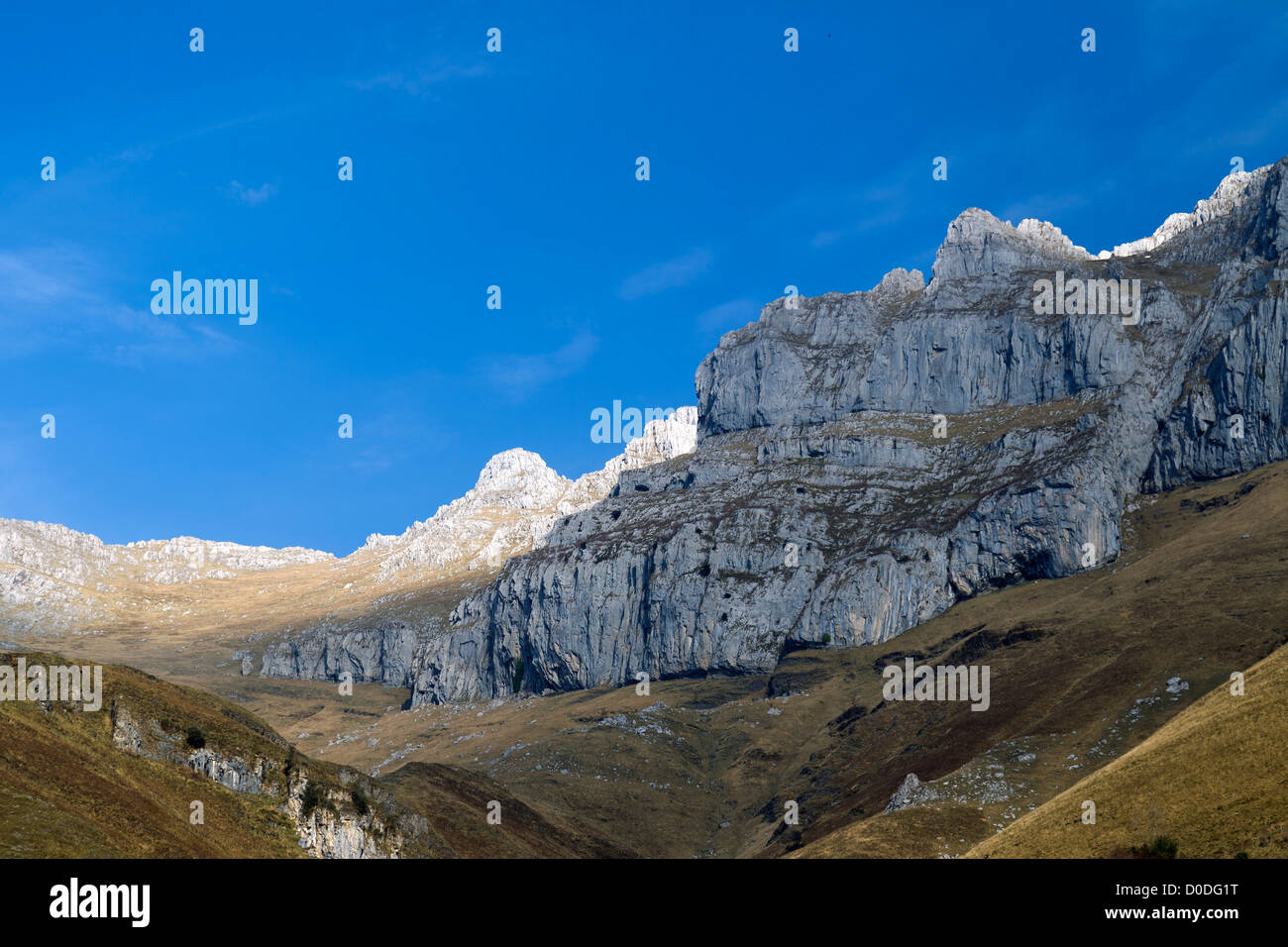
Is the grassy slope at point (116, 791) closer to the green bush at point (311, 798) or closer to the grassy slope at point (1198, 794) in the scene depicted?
the green bush at point (311, 798)

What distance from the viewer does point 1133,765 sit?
84562 millimetres

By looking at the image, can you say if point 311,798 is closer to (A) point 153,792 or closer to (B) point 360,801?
(B) point 360,801

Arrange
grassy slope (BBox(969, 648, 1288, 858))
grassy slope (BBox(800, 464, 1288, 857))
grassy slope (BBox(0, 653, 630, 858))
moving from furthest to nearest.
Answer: grassy slope (BBox(800, 464, 1288, 857))
grassy slope (BBox(969, 648, 1288, 858))
grassy slope (BBox(0, 653, 630, 858))

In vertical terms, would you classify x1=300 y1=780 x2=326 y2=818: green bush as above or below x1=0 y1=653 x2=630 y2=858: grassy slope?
below

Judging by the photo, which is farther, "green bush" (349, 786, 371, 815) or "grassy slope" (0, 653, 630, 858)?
"green bush" (349, 786, 371, 815)

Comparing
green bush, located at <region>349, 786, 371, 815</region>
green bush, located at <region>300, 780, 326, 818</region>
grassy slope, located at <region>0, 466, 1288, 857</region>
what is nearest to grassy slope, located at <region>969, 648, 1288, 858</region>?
grassy slope, located at <region>0, 466, 1288, 857</region>

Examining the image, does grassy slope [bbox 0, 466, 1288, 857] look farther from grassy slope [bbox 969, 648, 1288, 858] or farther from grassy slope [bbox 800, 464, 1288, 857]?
grassy slope [bbox 969, 648, 1288, 858]

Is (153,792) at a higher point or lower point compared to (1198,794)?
higher

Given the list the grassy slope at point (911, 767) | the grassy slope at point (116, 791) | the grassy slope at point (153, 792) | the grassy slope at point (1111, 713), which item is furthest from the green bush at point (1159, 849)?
the grassy slope at point (116, 791)

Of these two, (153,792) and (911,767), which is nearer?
(153,792)

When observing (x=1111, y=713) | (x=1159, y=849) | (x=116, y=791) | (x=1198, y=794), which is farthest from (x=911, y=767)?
(x=116, y=791)

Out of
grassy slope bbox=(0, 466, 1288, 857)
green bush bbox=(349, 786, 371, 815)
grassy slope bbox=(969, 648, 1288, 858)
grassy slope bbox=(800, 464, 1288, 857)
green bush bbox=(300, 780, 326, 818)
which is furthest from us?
green bush bbox=(349, 786, 371, 815)

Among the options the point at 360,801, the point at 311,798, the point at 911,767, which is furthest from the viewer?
the point at 911,767
